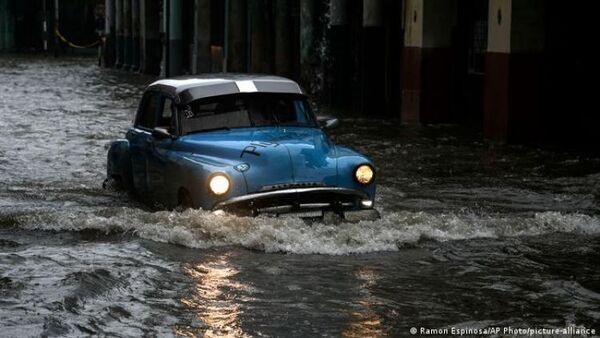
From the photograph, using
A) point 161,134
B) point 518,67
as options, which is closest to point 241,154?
point 161,134

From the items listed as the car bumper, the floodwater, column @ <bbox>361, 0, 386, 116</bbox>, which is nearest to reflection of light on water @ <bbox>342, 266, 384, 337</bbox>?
the floodwater

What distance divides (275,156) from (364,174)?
0.85 m

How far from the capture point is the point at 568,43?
20562mm

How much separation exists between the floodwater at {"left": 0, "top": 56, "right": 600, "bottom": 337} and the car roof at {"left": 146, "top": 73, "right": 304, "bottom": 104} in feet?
4.00

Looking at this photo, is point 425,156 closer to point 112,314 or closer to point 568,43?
point 568,43

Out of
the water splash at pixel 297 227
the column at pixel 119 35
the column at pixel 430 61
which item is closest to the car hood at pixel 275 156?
the water splash at pixel 297 227

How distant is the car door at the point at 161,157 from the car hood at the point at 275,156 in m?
0.45

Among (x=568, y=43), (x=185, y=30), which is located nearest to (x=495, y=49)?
(x=568, y=43)

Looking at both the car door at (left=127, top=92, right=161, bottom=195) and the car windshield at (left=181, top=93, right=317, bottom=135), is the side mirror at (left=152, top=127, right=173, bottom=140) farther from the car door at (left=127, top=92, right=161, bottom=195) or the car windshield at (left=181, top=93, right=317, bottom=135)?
the car door at (left=127, top=92, right=161, bottom=195)

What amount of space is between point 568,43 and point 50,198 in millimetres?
10023

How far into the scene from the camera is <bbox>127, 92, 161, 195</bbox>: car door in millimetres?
12531

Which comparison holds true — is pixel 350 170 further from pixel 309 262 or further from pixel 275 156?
pixel 309 262

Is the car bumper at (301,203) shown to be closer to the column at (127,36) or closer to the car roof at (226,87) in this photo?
the car roof at (226,87)

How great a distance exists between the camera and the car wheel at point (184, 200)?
10984mm
